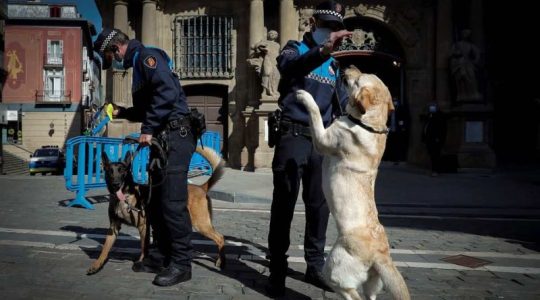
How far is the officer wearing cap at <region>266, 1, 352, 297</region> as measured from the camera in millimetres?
3469

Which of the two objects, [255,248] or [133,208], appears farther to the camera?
[255,248]

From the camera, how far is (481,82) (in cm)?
1426

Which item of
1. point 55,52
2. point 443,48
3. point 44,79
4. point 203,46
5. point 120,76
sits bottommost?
point 120,76

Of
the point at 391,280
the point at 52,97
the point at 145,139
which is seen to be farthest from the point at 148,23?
the point at 52,97

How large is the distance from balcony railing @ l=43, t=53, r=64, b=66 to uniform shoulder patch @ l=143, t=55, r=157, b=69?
46.8 metres

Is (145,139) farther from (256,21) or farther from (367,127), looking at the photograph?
(256,21)

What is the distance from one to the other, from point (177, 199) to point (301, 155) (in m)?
1.10

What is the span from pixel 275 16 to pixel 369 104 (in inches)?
556

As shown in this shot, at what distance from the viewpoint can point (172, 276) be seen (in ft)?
11.7

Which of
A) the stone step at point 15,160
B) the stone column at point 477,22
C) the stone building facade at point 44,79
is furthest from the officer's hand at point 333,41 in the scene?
the stone building facade at point 44,79

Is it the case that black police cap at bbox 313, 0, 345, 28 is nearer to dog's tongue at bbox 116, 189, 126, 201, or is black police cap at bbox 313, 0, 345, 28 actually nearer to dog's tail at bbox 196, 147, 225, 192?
dog's tail at bbox 196, 147, 225, 192

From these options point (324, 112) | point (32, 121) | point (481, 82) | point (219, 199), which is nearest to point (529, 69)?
point (481, 82)

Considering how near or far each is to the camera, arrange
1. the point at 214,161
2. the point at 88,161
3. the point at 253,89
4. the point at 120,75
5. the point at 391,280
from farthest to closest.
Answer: the point at 120,75
the point at 253,89
the point at 88,161
the point at 214,161
the point at 391,280

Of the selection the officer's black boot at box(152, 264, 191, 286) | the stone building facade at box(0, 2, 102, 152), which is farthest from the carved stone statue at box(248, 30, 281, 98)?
the stone building facade at box(0, 2, 102, 152)
